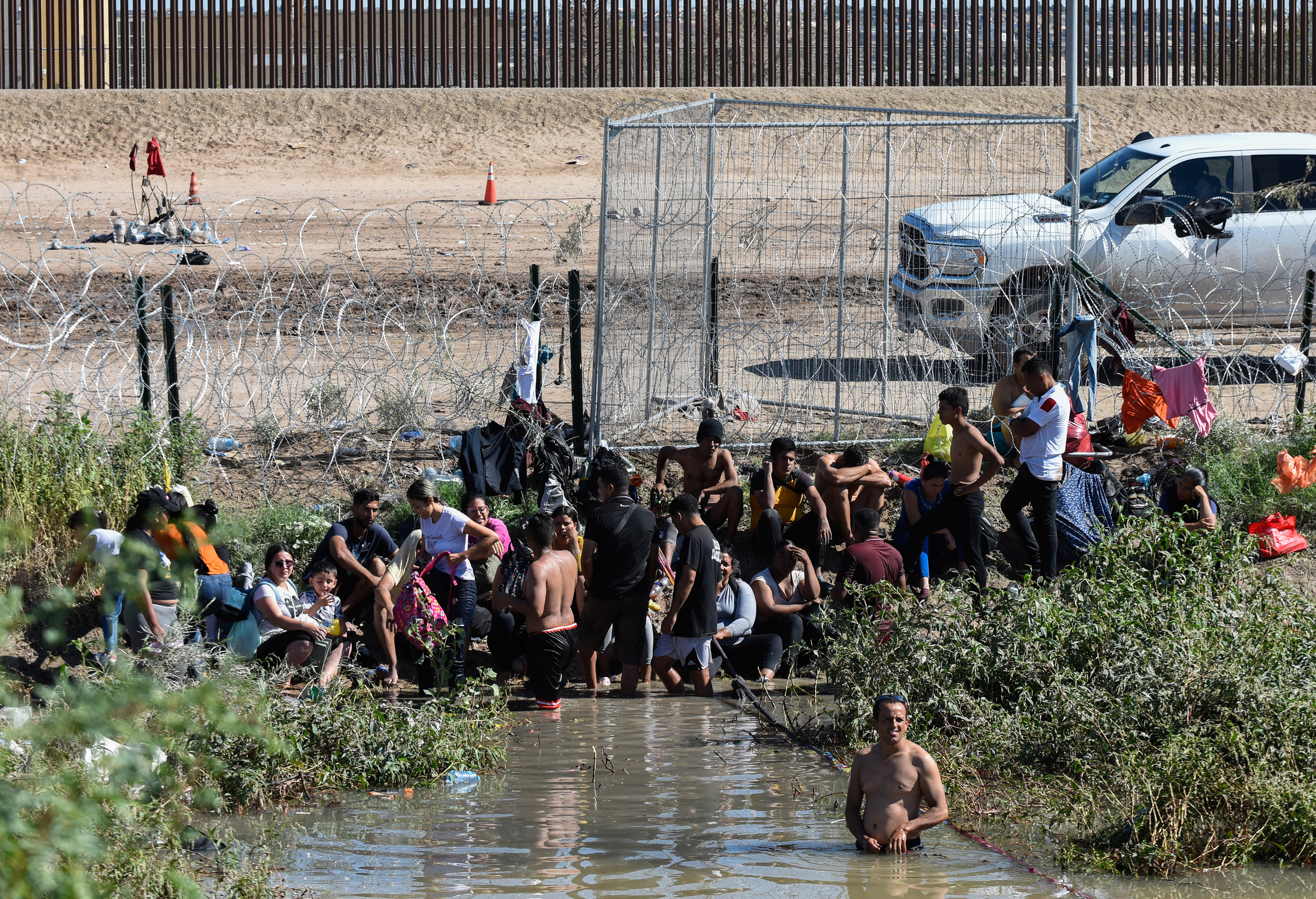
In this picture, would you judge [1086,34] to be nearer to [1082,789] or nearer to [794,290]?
[794,290]

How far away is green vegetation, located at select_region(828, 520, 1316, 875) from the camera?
629 cm

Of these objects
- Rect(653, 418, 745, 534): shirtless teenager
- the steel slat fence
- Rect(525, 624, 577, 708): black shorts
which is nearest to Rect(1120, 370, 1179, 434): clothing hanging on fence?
Rect(653, 418, 745, 534): shirtless teenager

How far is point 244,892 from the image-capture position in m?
5.57

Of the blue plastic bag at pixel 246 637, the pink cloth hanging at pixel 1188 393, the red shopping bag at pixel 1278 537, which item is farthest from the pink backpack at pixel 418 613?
the pink cloth hanging at pixel 1188 393

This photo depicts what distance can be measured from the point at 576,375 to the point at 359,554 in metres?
2.61

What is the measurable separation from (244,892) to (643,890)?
1621mm

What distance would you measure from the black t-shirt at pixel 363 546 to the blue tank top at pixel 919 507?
3.50 m

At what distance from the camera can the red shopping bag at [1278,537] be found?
35.4 ft

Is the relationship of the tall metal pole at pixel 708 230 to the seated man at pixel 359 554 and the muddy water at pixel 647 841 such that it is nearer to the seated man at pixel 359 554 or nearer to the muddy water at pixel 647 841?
the seated man at pixel 359 554

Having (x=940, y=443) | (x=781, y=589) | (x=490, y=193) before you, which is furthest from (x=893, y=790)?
(x=490, y=193)

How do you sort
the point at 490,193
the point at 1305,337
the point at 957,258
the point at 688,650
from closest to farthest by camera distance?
the point at 688,650 < the point at 957,258 < the point at 1305,337 < the point at 490,193

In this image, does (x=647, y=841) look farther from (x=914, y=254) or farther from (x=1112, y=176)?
(x=1112, y=176)

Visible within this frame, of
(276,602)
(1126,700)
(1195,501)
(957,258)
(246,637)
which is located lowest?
(246,637)

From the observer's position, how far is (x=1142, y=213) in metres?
13.4
